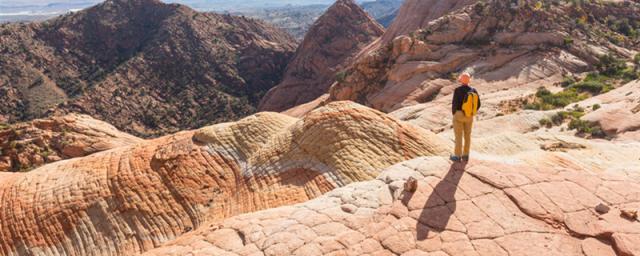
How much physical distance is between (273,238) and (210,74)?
8302cm

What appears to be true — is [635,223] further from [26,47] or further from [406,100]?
[26,47]

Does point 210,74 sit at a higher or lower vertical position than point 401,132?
lower

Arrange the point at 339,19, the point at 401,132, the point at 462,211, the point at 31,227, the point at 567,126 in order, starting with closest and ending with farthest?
the point at 462,211 < the point at 31,227 < the point at 401,132 < the point at 567,126 < the point at 339,19

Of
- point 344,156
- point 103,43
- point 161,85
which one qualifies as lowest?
point 161,85

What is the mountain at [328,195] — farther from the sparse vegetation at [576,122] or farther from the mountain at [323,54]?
the mountain at [323,54]

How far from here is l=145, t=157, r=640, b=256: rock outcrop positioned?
813cm

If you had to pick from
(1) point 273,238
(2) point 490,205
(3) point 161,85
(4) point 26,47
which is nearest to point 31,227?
(1) point 273,238

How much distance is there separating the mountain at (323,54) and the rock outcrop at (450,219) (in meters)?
69.8

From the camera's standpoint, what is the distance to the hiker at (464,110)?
411 inches

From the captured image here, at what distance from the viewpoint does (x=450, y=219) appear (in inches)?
349

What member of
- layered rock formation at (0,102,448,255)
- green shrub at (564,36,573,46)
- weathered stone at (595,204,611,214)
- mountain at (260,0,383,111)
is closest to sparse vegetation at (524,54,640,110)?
green shrub at (564,36,573,46)

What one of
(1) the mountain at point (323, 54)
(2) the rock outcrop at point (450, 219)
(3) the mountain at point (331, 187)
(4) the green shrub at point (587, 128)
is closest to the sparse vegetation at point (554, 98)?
(3) the mountain at point (331, 187)

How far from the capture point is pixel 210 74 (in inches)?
3484

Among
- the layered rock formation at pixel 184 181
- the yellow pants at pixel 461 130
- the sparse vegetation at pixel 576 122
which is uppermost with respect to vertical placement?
the yellow pants at pixel 461 130
